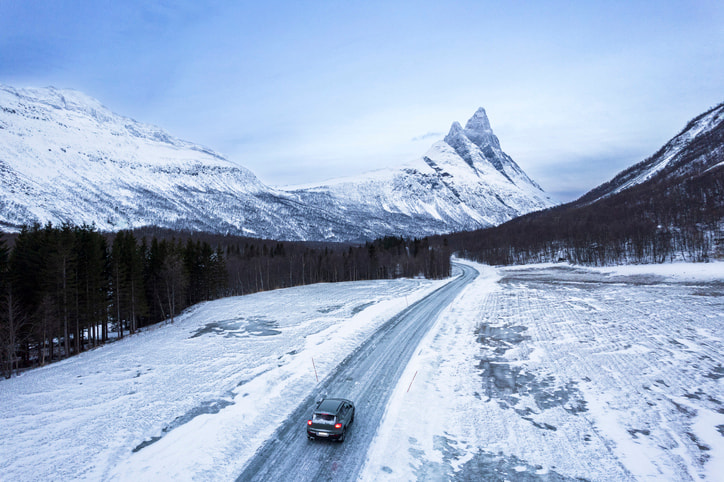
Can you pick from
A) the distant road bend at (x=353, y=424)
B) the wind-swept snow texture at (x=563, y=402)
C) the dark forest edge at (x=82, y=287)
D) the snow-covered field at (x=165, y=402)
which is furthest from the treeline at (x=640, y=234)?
the dark forest edge at (x=82, y=287)

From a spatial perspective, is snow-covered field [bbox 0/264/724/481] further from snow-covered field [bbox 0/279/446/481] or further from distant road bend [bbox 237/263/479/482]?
distant road bend [bbox 237/263/479/482]

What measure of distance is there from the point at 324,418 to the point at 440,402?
7.74 meters

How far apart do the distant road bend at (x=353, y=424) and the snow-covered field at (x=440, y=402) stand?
2.19 feet

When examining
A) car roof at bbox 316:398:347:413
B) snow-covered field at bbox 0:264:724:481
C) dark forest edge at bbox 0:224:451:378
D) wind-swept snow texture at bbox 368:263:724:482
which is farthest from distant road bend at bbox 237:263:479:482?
dark forest edge at bbox 0:224:451:378

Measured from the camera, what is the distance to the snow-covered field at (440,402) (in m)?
14.2

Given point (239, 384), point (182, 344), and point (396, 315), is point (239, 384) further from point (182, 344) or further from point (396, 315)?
point (396, 315)

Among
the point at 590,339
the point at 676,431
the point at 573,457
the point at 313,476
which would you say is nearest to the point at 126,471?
the point at 313,476

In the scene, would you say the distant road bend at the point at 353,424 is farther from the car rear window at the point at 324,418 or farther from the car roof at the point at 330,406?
the car roof at the point at 330,406

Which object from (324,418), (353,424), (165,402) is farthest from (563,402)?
(165,402)

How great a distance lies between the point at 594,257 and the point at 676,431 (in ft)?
404

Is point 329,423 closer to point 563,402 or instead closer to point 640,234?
point 563,402

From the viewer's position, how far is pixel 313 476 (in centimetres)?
1337

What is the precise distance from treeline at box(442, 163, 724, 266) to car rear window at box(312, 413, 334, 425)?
114 meters

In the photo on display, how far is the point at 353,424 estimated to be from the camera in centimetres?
1748
